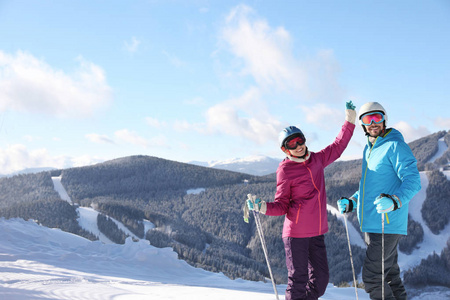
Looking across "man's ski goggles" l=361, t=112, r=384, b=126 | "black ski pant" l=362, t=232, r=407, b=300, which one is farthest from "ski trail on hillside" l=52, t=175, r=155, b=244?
"man's ski goggles" l=361, t=112, r=384, b=126

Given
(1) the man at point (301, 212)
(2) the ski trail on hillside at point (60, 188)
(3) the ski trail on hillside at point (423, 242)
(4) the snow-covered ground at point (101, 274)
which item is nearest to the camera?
(1) the man at point (301, 212)

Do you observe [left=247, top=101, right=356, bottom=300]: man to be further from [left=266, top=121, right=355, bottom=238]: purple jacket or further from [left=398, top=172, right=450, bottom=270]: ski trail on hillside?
[left=398, top=172, right=450, bottom=270]: ski trail on hillside

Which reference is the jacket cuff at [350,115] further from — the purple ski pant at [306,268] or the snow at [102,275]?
the snow at [102,275]

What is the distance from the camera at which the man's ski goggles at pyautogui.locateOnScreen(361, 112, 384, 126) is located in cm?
422

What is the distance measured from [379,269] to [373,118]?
180 centimetres

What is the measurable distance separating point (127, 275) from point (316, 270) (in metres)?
6.83

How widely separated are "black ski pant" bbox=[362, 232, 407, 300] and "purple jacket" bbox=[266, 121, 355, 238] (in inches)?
23.1

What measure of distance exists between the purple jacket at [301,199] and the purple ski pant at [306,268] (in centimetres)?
11

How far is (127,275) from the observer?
9.39 m

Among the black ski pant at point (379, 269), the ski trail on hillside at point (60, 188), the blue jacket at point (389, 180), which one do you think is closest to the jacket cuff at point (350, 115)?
the blue jacket at point (389, 180)

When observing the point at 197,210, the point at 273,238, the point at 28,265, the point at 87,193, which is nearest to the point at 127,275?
the point at 28,265

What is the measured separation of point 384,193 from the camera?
388 cm

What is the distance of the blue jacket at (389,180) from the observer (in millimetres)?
3732

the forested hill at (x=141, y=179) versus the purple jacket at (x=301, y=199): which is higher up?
the forested hill at (x=141, y=179)
